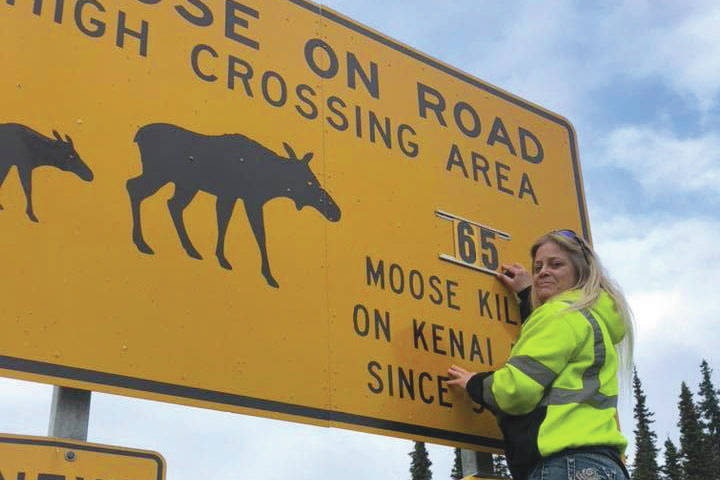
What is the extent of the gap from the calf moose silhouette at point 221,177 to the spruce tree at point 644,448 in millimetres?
45874

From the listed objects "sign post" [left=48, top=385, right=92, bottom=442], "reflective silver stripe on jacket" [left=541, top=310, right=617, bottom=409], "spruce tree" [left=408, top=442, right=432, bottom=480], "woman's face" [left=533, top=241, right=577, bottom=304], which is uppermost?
"spruce tree" [left=408, top=442, right=432, bottom=480]

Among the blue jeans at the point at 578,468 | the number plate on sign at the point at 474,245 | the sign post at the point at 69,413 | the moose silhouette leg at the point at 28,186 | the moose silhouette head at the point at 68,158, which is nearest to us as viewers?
the sign post at the point at 69,413

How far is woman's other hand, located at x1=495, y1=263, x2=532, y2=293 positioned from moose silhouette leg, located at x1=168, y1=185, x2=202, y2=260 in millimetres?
1507

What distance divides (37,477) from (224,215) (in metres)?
1.14

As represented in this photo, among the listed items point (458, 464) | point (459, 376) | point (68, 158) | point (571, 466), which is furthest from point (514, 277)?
point (458, 464)

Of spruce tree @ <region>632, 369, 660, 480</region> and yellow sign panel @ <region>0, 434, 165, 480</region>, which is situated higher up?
spruce tree @ <region>632, 369, 660, 480</region>

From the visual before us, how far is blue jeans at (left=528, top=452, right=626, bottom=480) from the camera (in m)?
3.03

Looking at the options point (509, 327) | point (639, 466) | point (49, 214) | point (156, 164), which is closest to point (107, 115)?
point (156, 164)

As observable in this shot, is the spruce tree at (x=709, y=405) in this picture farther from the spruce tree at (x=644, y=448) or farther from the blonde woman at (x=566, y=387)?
the blonde woman at (x=566, y=387)

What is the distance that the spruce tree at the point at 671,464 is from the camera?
49312 mm

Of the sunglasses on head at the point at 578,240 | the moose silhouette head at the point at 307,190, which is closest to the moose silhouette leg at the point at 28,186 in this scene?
the moose silhouette head at the point at 307,190

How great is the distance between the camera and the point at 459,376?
12.0ft

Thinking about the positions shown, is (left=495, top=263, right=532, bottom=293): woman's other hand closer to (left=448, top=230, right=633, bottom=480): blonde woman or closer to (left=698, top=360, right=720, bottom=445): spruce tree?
(left=448, top=230, right=633, bottom=480): blonde woman

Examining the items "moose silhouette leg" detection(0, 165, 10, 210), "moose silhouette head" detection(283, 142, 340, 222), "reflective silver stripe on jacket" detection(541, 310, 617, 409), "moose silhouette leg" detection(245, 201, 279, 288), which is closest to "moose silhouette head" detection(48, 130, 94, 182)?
"moose silhouette leg" detection(0, 165, 10, 210)
